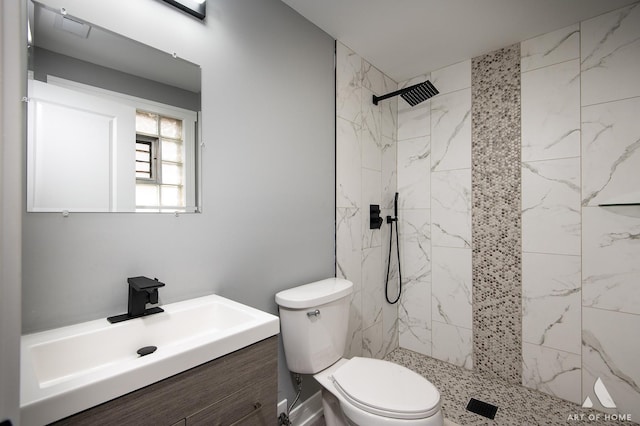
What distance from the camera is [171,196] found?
1211 mm

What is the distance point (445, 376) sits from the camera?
2234mm

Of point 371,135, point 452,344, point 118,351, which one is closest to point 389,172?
point 371,135

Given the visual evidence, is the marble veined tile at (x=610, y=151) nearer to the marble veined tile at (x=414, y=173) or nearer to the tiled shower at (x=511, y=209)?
the tiled shower at (x=511, y=209)

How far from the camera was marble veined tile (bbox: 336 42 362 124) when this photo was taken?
6.79ft

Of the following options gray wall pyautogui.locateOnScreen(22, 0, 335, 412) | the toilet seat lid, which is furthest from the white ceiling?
the toilet seat lid

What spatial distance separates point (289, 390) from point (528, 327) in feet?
5.61

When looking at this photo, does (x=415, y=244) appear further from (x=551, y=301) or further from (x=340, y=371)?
(x=340, y=371)

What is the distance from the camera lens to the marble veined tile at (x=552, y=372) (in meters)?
1.90

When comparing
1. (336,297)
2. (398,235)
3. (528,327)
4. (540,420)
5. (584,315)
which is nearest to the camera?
(336,297)

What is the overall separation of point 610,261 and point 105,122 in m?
2.73

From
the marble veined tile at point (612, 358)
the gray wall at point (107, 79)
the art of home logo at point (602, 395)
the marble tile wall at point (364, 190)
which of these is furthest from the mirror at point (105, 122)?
the art of home logo at point (602, 395)

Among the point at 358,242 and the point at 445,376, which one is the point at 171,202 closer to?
the point at 358,242

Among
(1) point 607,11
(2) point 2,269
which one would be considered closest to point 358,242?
(2) point 2,269

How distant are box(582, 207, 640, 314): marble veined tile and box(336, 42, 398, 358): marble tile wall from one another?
131cm
